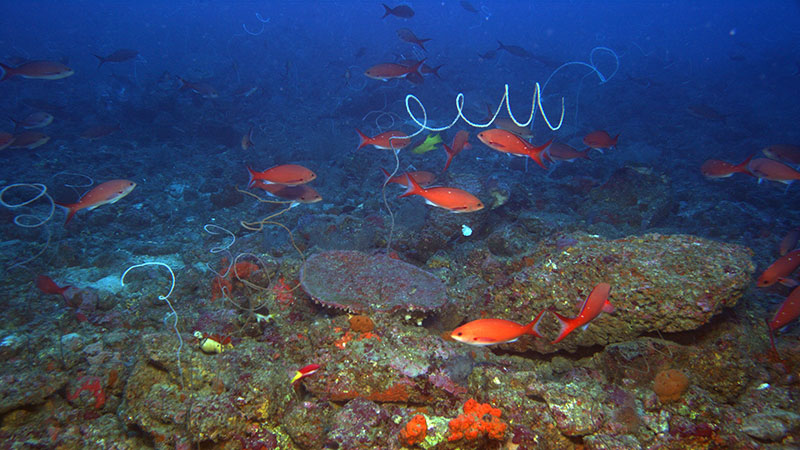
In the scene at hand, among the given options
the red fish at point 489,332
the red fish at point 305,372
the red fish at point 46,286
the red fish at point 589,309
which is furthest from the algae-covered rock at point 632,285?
the red fish at point 46,286

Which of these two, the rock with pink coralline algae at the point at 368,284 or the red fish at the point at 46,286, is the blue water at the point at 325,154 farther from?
the rock with pink coralline algae at the point at 368,284

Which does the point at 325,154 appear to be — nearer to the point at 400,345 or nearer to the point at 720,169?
the point at 400,345

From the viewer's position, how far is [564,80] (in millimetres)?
20469

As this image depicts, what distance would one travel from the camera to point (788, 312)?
2.81 metres

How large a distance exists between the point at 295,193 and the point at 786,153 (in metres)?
9.50

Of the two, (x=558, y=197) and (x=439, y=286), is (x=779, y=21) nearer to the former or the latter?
(x=558, y=197)

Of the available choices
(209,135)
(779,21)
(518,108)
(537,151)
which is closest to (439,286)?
(537,151)

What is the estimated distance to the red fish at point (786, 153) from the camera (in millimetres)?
6242

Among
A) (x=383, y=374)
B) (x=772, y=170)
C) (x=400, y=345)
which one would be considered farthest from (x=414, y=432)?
(x=772, y=170)

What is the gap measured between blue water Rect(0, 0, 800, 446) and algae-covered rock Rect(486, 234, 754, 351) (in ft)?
4.41

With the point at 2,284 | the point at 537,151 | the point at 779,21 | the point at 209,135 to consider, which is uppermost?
the point at 779,21

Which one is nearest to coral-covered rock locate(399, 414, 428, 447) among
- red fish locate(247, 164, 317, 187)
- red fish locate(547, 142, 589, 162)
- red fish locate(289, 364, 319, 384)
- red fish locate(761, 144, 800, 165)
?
red fish locate(289, 364, 319, 384)

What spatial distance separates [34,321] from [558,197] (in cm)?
923

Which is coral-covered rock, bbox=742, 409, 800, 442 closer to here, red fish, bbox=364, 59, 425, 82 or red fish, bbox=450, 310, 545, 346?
red fish, bbox=450, 310, 545, 346
